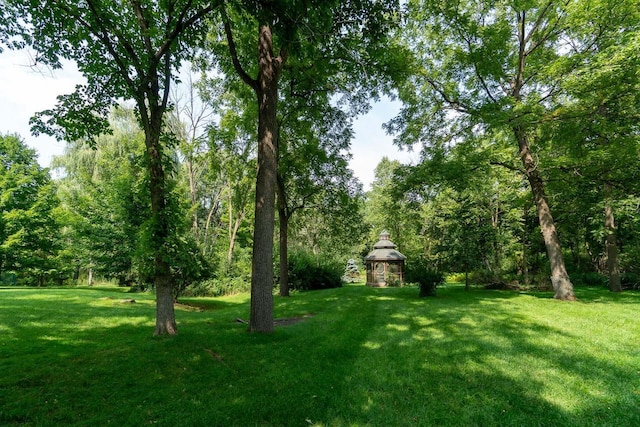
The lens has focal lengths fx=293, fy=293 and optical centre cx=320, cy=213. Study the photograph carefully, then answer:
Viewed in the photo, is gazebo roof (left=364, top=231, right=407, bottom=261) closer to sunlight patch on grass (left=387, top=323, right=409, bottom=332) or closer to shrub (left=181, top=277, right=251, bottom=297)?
shrub (left=181, top=277, right=251, bottom=297)

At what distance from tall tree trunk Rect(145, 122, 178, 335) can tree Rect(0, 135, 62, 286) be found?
19859mm

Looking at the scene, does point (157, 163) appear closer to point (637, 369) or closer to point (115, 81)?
point (115, 81)

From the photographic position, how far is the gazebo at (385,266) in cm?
2191

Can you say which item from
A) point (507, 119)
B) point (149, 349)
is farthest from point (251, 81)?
point (507, 119)

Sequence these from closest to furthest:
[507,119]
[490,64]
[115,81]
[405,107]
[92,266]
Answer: [115,81], [507,119], [490,64], [405,107], [92,266]

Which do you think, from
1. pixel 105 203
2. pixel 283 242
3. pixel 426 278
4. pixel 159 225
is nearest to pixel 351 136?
pixel 283 242

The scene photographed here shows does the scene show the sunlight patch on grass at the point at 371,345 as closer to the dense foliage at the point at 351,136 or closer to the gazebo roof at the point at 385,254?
the dense foliage at the point at 351,136

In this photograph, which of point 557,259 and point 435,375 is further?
point 557,259

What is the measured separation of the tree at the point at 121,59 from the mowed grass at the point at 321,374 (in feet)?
5.27

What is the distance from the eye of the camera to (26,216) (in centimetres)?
1891

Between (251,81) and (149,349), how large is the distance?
19.5 ft

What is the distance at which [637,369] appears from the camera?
4.37 metres

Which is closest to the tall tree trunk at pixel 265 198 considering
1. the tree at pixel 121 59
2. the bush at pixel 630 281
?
the tree at pixel 121 59

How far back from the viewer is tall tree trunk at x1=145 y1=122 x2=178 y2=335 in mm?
5496
